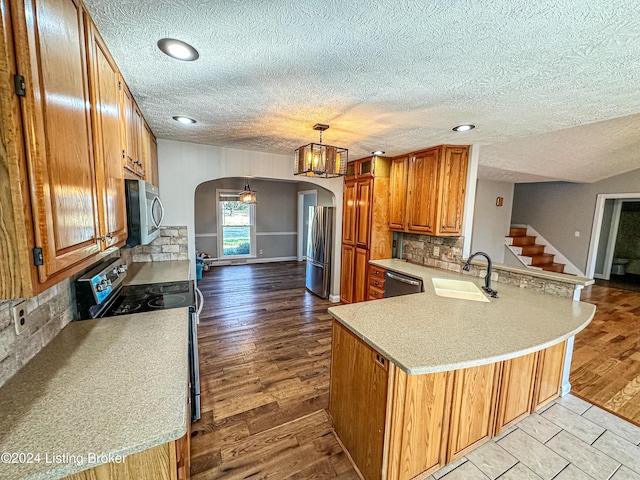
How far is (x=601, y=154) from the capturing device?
13.6ft

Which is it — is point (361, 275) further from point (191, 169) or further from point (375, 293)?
point (191, 169)

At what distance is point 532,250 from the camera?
20.2 feet

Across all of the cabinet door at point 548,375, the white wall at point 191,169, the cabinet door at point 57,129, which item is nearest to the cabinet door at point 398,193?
the white wall at point 191,169

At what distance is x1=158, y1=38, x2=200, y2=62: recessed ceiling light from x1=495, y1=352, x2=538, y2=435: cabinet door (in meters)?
2.57

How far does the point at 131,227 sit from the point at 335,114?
5.63ft

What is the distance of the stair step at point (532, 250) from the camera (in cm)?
607

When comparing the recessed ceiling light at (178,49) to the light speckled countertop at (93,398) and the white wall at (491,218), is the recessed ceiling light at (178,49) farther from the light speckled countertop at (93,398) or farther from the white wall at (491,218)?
the white wall at (491,218)

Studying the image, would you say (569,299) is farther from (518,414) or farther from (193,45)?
(193,45)

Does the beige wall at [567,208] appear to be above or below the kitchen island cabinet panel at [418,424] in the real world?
above

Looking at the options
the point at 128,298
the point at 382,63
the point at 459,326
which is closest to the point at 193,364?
Answer: the point at 128,298

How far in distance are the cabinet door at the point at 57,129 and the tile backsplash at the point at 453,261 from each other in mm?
3114

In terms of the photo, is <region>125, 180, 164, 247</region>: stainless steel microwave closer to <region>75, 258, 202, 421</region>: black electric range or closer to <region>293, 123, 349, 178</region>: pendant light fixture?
<region>75, 258, 202, 421</region>: black electric range

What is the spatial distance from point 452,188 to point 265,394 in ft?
9.43

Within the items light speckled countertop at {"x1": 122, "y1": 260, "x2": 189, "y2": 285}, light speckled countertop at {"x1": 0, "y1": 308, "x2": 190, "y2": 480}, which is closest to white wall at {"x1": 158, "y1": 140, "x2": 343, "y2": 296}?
light speckled countertop at {"x1": 122, "y1": 260, "x2": 189, "y2": 285}
